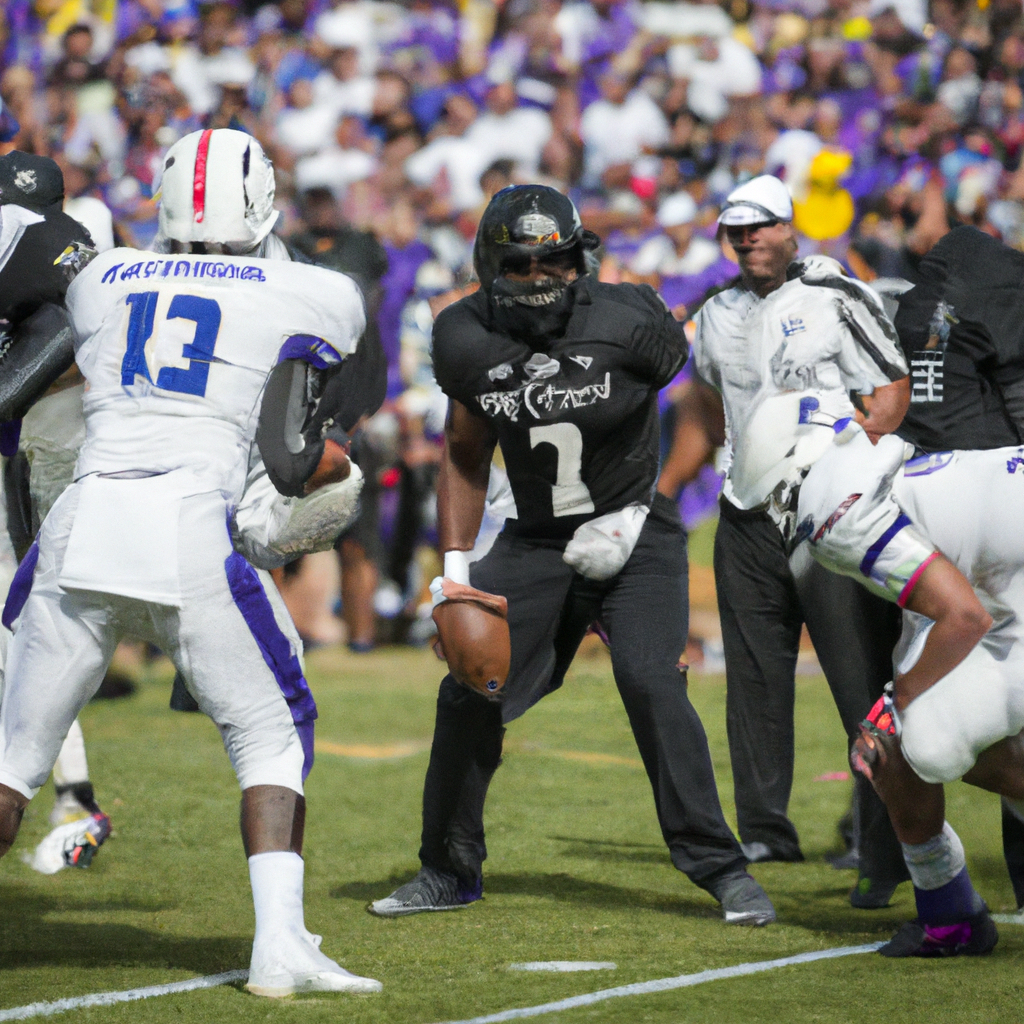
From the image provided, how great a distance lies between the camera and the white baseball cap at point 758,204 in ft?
18.8

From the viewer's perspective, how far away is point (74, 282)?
4102mm

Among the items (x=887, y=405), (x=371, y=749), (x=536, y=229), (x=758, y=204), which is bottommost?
(x=371, y=749)

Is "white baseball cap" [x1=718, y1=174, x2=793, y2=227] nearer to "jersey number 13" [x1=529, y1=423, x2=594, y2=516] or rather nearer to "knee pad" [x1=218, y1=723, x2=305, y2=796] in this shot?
"jersey number 13" [x1=529, y1=423, x2=594, y2=516]

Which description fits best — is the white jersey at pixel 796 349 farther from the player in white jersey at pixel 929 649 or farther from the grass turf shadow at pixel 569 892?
the grass turf shadow at pixel 569 892

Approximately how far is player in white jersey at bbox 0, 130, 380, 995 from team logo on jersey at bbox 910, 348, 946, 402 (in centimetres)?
223

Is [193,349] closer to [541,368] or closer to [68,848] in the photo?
[541,368]

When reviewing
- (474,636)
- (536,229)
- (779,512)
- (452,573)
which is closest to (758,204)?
(779,512)

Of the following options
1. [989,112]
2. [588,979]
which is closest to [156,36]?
[989,112]

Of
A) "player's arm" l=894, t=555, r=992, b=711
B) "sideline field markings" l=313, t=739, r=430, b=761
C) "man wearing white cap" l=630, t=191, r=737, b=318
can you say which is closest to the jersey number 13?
"player's arm" l=894, t=555, r=992, b=711

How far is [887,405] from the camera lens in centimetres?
535

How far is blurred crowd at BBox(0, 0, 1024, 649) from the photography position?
1066 cm

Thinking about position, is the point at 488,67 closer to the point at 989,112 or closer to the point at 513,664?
the point at 989,112

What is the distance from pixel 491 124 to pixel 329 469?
9.73m

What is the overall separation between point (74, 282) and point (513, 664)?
68.4 inches
